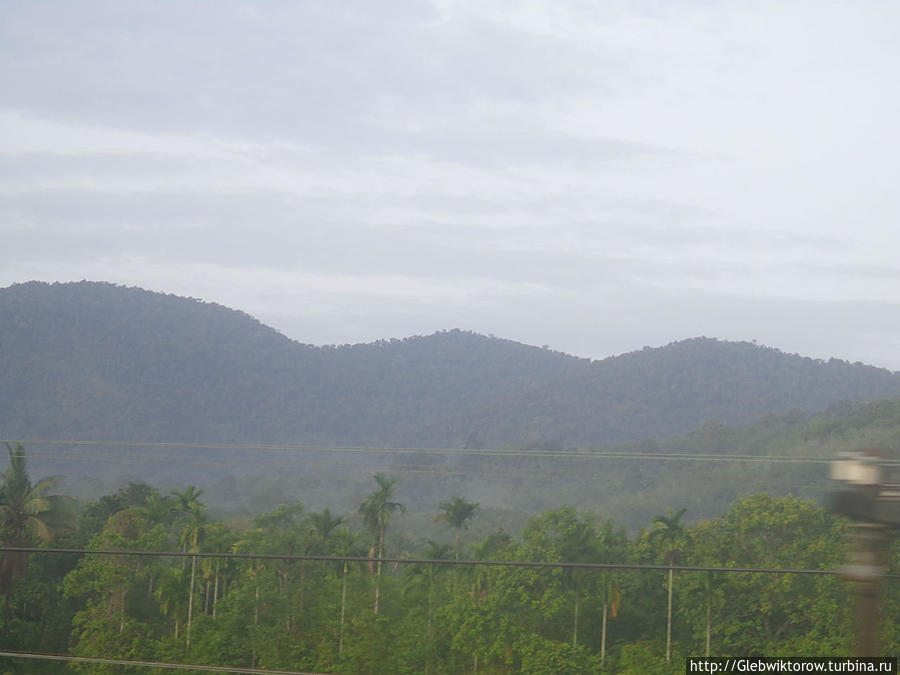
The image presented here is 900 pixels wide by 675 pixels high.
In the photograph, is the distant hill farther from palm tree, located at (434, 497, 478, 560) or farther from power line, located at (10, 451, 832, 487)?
power line, located at (10, 451, 832, 487)

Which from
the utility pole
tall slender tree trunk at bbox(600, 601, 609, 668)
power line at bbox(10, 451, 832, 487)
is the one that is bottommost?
tall slender tree trunk at bbox(600, 601, 609, 668)

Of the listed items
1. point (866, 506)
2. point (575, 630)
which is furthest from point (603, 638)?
point (866, 506)

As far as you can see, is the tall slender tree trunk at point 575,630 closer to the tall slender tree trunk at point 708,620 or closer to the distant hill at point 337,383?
the tall slender tree trunk at point 708,620

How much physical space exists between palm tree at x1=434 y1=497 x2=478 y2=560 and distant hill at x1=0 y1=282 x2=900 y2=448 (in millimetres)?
36279

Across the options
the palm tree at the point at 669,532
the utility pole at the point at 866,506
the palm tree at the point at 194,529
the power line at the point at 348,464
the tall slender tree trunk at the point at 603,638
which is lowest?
the tall slender tree trunk at the point at 603,638

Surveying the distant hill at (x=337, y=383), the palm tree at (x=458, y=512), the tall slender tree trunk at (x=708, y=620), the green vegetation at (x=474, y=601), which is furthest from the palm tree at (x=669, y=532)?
the distant hill at (x=337, y=383)

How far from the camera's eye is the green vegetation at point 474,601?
7.77m

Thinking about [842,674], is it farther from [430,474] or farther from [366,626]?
[430,474]

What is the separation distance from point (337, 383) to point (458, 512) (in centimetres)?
5548

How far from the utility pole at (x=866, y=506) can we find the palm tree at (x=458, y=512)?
21.1 ft

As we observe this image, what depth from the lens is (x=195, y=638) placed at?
8062 mm

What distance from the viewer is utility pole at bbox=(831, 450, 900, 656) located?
107 inches

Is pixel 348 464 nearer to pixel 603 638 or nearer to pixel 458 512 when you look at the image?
pixel 458 512

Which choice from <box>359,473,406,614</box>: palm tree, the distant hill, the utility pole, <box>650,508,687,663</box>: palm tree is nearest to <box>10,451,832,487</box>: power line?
<box>359,473,406,614</box>: palm tree
